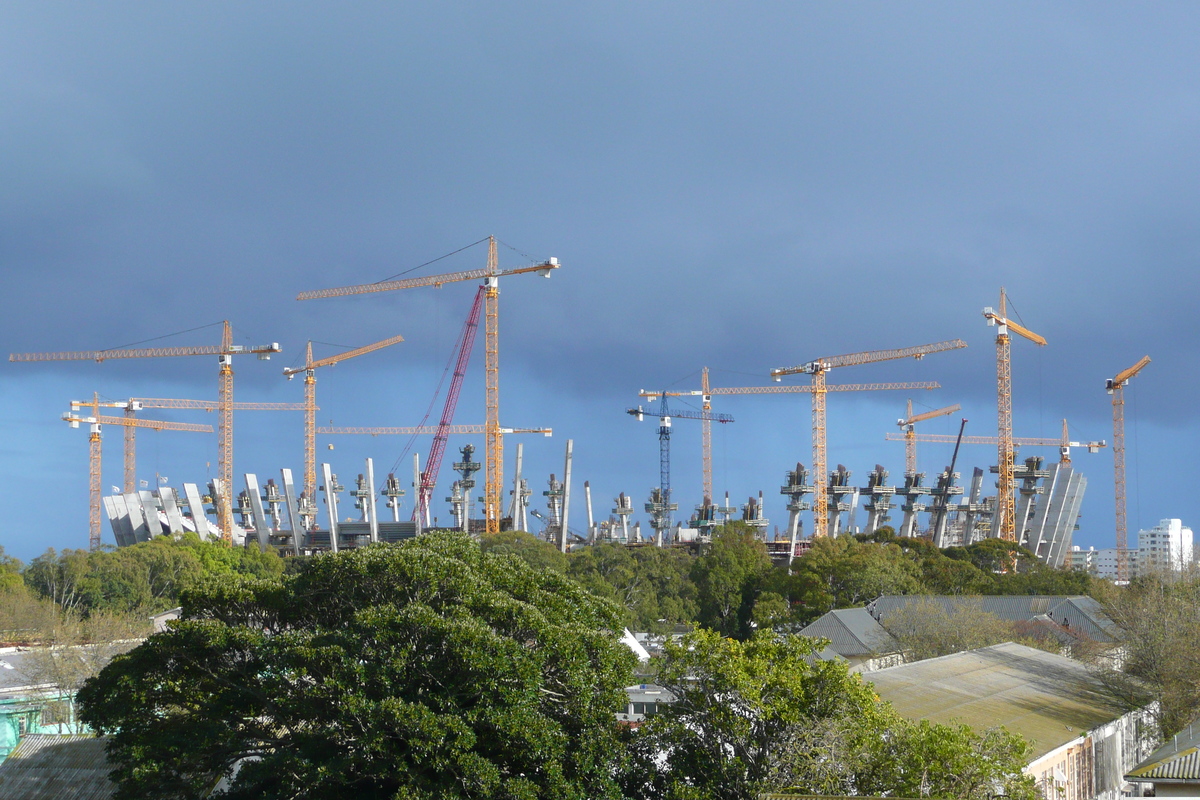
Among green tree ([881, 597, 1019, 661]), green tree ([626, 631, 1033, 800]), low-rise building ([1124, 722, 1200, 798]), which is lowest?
green tree ([881, 597, 1019, 661])

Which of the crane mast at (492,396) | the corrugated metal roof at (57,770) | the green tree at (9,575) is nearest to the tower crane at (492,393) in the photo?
the crane mast at (492,396)

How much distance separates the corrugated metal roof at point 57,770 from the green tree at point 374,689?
3.12 m

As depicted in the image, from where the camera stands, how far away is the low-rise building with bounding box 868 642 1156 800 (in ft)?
100

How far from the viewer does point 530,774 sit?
72.8 feet

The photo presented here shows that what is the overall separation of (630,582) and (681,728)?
61071mm

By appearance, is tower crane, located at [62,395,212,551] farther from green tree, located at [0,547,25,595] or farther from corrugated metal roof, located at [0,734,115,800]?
corrugated metal roof, located at [0,734,115,800]

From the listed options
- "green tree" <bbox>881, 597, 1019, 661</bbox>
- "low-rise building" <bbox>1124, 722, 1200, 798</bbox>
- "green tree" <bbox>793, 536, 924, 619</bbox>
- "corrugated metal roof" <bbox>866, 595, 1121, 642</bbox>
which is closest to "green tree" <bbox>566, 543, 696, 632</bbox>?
"green tree" <bbox>793, 536, 924, 619</bbox>

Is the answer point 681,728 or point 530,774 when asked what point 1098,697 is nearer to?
point 681,728

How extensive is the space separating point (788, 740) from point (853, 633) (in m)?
38.7

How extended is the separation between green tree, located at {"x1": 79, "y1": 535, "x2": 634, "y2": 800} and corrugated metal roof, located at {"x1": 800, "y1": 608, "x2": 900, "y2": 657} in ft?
111

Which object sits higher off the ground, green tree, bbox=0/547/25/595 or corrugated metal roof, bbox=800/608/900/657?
green tree, bbox=0/547/25/595

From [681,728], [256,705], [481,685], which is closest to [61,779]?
[256,705]

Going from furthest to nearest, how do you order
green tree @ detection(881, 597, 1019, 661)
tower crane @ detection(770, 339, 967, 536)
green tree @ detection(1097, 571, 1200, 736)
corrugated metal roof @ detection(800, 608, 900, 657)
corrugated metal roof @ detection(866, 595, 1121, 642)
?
1. tower crane @ detection(770, 339, 967, 536)
2. corrugated metal roof @ detection(866, 595, 1121, 642)
3. corrugated metal roof @ detection(800, 608, 900, 657)
4. green tree @ detection(881, 597, 1019, 661)
5. green tree @ detection(1097, 571, 1200, 736)

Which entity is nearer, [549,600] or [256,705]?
[256,705]
